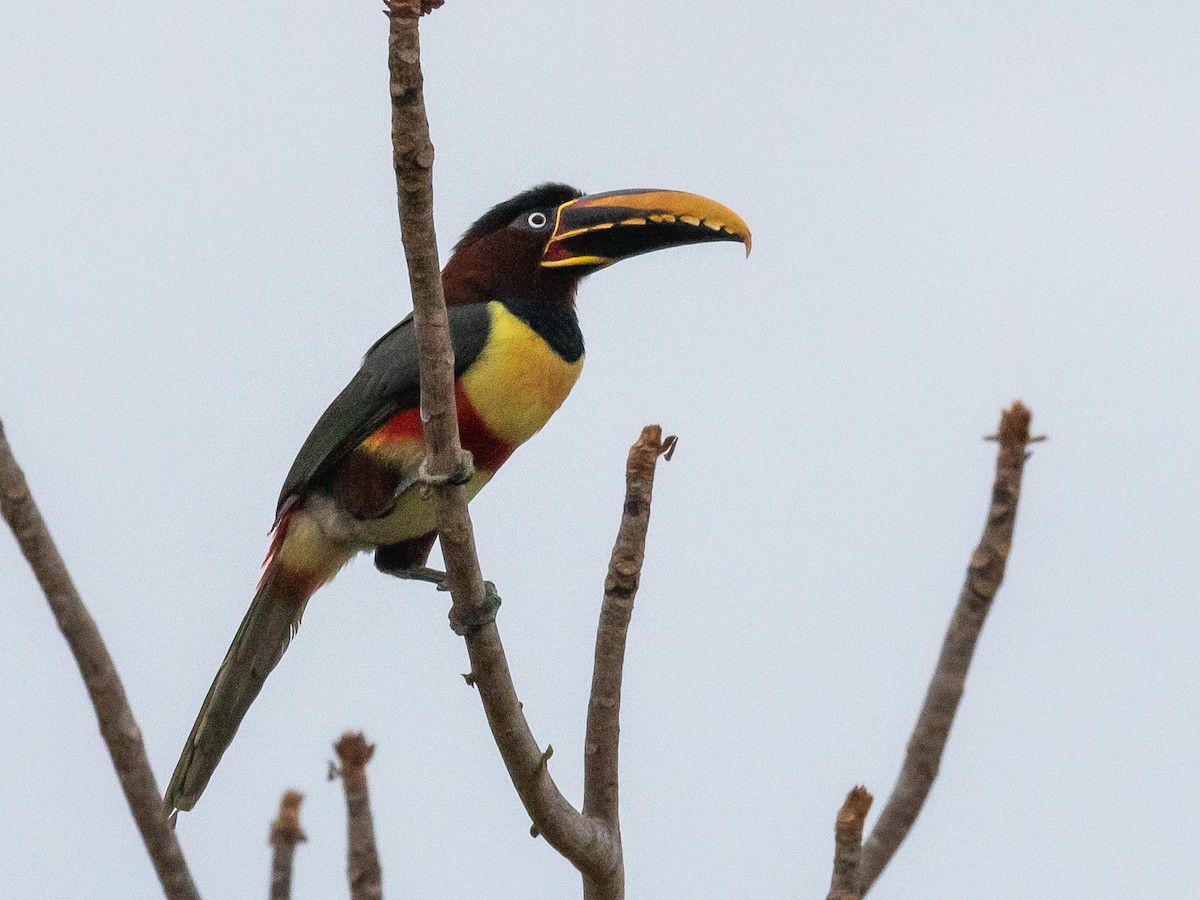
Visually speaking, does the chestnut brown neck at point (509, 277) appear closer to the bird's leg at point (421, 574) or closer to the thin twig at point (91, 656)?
the bird's leg at point (421, 574)

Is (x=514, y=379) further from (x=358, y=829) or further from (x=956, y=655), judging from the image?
(x=358, y=829)

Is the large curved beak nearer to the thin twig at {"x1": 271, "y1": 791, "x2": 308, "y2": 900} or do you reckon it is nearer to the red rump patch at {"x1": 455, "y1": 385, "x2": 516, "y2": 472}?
the red rump patch at {"x1": 455, "y1": 385, "x2": 516, "y2": 472}

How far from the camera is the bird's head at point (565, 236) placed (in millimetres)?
6473

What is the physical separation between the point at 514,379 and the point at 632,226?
81 cm

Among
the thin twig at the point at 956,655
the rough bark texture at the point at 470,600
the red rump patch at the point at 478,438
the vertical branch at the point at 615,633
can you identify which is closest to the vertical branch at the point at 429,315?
the rough bark texture at the point at 470,600

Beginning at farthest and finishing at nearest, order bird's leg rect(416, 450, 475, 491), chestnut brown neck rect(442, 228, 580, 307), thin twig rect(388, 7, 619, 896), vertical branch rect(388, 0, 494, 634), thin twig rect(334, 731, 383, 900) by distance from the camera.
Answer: chestnut brown neck rect(442, 228, 580, 307) < bird's leg rect(416, 450, 475, 491) < thin twig rect(388, 7, 619, 896) < vertical branch rect(388, 0, 494, 634) < thin twig rect(334, 731, 383, 900)

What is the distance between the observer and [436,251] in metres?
4.36

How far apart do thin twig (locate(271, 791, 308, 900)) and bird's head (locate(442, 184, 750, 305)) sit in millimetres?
Result: 3703

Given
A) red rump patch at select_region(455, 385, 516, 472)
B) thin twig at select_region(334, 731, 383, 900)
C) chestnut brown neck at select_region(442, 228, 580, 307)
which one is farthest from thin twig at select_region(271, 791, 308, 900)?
chestnut brown neck at select_region(442, 228, 580, 307)

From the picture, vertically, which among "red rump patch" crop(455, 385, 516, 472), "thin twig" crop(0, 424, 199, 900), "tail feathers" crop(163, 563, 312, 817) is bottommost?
"thin twig" crop(0, 424, 199, 900)

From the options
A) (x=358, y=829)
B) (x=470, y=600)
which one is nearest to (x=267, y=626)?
(x=470, y=600)

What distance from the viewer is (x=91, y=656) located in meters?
3.08

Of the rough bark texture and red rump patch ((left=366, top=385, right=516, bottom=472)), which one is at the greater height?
red rump patch ((left=366, top=385, right=516, bottom=472))

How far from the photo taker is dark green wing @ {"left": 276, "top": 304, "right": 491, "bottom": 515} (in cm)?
627
